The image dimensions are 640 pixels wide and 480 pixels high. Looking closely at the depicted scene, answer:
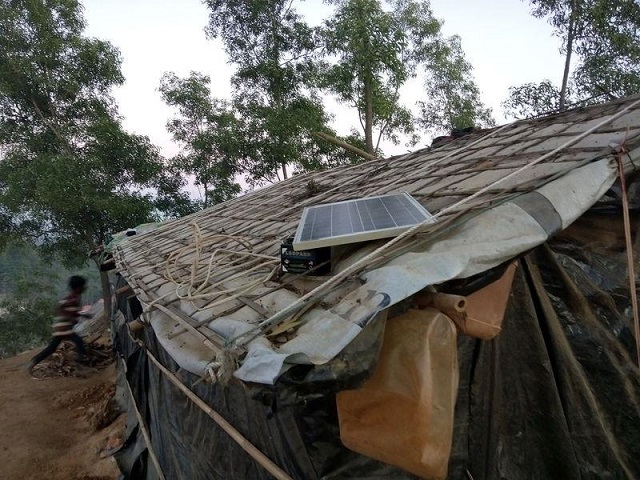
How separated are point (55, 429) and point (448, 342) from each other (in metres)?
7.70

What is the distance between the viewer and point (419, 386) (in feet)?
3.78

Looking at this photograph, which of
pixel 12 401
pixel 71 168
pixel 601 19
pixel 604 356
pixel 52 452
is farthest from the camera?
pixel 71 168

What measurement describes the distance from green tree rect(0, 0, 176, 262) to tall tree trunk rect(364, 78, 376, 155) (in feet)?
Result: 22.9

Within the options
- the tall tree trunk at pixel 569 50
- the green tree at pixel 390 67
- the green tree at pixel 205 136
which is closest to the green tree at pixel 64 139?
the green tree at pixel 205 136

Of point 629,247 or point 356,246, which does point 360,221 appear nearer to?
point 356,246

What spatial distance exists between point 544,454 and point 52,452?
22.3 ft

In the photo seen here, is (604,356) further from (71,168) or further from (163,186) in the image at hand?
(163,186)

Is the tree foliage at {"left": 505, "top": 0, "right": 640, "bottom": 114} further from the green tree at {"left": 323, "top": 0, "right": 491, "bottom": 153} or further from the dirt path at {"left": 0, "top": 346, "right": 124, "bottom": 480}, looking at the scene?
the dirt path at {"left": 0, "top": 346, "right": 124, "bottom": 480}

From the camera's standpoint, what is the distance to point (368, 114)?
42.5 ft

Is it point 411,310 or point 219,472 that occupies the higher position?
point 411,310

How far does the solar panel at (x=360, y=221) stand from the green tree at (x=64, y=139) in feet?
34.5

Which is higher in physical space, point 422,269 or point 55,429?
point 422,269

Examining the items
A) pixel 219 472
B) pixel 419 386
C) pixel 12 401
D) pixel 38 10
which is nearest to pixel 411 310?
pixel 419 386

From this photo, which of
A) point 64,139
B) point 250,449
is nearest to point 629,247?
point 250,449
